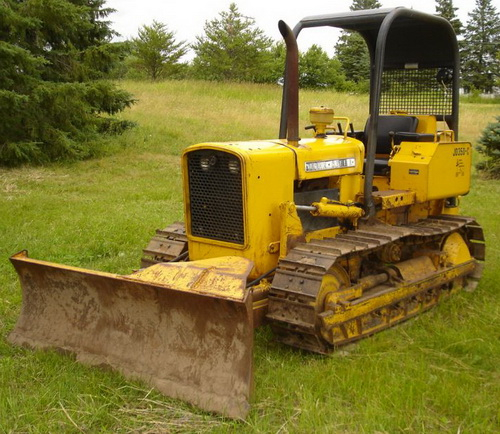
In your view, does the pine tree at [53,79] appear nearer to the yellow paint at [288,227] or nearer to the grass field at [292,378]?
the grass field at [292,378]

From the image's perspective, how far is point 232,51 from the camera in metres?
43.4

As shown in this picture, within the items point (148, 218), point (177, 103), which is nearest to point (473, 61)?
point (177, 103)

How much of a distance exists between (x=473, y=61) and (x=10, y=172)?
50.0 metres

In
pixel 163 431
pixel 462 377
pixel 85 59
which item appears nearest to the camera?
pixel 163 431

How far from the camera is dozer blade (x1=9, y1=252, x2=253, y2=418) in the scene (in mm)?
4207

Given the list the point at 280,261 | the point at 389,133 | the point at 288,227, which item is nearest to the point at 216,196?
the point at 288,227

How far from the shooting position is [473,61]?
55.8m

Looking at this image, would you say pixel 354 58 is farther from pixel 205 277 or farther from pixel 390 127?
pixel 205 277

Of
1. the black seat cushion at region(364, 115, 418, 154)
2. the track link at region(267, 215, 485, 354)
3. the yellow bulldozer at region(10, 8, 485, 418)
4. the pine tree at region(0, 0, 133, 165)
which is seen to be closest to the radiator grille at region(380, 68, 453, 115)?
the yellow bulldozer at region(10, 8, 485, 418)

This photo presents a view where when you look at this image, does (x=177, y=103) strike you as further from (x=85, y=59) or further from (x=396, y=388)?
(x=396, y=388)

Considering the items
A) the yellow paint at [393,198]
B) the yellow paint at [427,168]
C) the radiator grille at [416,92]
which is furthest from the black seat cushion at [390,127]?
the yellow paint at [393,198]

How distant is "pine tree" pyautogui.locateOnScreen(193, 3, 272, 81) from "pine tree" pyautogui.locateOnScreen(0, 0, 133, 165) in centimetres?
2635

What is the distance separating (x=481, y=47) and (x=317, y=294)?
5720 cm

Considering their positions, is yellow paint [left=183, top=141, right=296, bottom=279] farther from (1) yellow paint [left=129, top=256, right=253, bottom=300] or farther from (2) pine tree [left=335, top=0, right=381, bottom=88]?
(2) pine tree [left=335, top=0, right=381, bottom=88]
